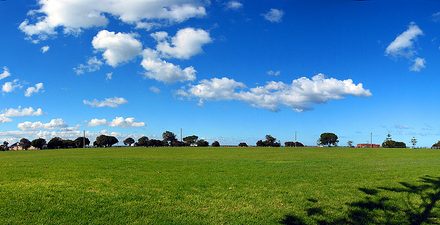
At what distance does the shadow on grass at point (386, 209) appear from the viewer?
12.8 m

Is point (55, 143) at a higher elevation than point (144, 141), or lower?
lower

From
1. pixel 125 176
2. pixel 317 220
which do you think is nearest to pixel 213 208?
pixel 317 220

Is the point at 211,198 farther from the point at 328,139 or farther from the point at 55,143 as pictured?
the point at 328,139

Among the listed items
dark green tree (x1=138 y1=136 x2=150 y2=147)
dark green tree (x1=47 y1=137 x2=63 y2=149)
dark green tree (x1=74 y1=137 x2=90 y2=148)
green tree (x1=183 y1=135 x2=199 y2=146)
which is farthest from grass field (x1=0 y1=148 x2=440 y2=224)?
dark green tree (x1=74 y1=137 x2=90 y2=148)

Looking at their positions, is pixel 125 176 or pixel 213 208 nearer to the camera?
pixel 213 208

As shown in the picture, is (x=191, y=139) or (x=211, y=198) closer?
(x=211, y=198)

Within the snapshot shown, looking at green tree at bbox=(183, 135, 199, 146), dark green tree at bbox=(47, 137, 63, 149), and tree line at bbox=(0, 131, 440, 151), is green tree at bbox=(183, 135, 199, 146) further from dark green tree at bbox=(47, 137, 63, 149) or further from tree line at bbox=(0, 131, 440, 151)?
dark green tree at bbox=(47, 137, 63, 149)

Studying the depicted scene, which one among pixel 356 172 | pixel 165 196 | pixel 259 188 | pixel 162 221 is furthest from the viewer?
pixel 356 172

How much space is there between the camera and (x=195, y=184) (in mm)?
16766

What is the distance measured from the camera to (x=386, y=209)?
1413 centimetres

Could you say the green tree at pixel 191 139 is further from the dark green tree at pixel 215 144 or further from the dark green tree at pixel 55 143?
the dark green tree at pixel 55 143

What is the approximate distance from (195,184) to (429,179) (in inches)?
415

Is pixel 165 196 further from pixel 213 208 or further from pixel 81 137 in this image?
pixel 81 137

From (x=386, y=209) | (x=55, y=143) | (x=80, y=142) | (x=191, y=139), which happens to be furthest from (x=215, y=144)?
(x=386, y=209)
